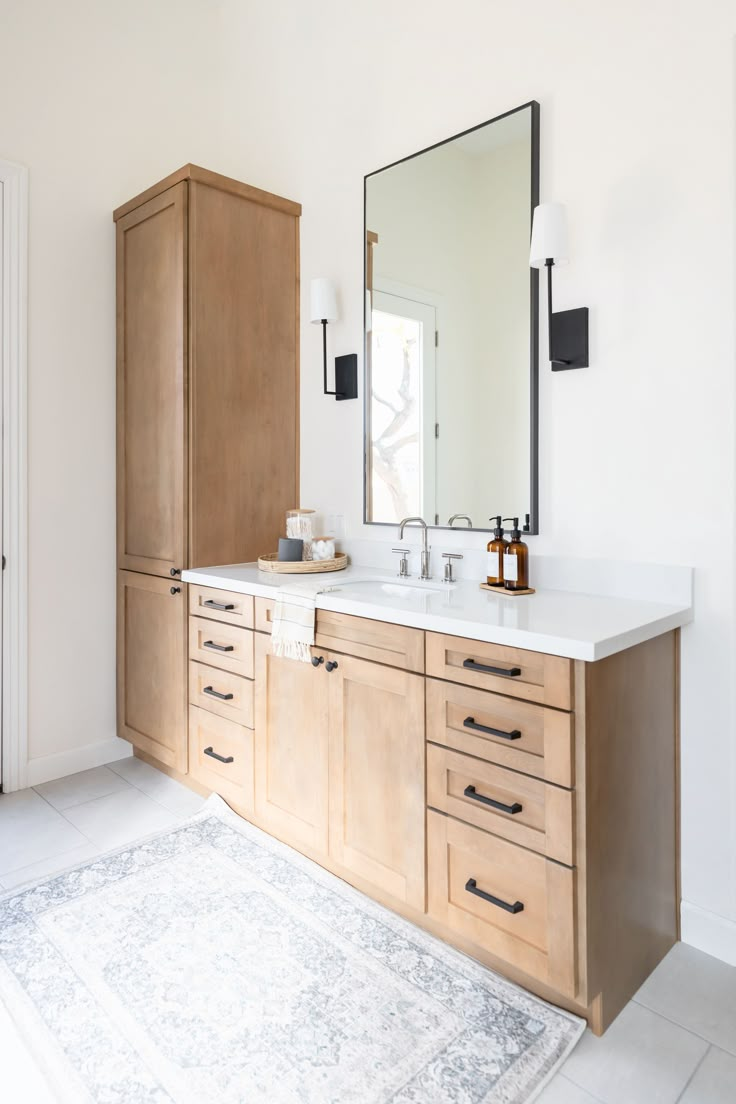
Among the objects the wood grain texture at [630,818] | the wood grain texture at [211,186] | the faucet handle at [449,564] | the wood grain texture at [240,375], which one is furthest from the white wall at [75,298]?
the wood grain texture at [630,818]

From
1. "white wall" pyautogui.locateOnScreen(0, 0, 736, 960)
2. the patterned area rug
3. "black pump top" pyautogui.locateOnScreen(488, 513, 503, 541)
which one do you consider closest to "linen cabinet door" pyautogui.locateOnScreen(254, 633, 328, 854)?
the patterned area rug

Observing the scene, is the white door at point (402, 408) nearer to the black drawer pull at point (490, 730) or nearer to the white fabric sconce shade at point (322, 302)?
the white fabric sconce shade at point (322, 302)

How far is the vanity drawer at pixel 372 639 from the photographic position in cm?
170

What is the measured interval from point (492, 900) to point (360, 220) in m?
2.32

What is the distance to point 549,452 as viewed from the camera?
2.03 metres

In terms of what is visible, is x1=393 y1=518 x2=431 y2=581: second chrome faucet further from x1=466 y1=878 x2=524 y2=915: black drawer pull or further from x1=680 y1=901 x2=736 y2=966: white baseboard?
x1=680 y1=901 x2=736 y2=966: white baseboard

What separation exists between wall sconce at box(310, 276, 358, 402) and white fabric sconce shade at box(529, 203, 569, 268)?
94 cm

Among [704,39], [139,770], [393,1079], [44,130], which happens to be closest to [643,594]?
[393,1079]

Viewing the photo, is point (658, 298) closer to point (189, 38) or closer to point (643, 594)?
point (643, 594)

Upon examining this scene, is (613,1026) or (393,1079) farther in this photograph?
(613,1026)

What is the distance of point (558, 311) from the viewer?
198cm

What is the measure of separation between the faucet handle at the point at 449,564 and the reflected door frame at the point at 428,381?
5.4 inches

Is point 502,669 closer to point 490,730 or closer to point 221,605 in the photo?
point 490,730

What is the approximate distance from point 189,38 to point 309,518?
2.36 m
